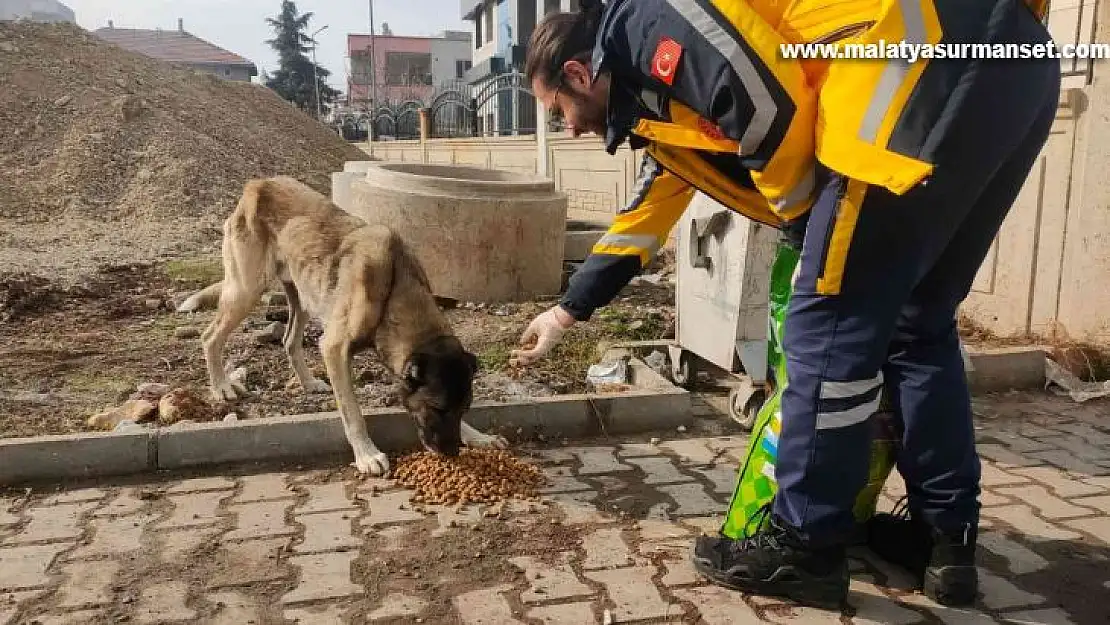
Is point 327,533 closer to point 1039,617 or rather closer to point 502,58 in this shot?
point 1039,617

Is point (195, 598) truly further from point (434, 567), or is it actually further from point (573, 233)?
point (573, 233)

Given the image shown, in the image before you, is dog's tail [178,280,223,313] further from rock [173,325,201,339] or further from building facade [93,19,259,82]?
building facade [93,19,259,82]

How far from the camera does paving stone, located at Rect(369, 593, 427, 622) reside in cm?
272

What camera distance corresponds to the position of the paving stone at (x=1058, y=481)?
3674 mm

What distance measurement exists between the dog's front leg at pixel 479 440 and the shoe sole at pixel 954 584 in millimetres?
2131

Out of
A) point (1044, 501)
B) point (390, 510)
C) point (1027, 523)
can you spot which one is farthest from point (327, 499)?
point (1044, 501)

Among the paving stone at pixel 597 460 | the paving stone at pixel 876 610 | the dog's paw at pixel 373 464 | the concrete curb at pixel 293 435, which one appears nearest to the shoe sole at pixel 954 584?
the paving stone at pixel 876 610

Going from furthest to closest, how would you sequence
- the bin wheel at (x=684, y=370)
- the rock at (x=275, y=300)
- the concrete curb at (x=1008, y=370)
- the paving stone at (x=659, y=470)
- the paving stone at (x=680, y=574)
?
the rock at (x=275, y=300)
the bin wheel at (x=684, y=370)
the concrete curb at (x=1008, y=370)
the paving stone at (x=659, y=470)
the paving stone at (x=680, y=574)

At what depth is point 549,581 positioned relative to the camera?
2936 mm

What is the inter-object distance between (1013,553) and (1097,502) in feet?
2.45

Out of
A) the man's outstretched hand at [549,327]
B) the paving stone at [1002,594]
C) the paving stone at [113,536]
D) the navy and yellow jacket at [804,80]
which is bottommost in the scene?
the paving stone at [1002,594]

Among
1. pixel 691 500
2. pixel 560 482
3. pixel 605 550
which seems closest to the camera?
pixel 605 550

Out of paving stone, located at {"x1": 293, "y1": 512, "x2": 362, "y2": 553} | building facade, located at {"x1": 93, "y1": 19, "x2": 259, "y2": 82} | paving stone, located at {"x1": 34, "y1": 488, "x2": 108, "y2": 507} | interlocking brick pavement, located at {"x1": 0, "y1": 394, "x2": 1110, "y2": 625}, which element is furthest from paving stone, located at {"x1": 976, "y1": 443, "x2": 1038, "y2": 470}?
building facade, located at {"x1": 93, "y1": 19, "x2": 259, "y2": 82}

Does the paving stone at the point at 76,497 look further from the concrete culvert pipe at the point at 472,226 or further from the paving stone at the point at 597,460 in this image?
the concrete culvert pipe at the point at 472,226
